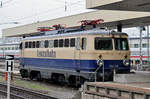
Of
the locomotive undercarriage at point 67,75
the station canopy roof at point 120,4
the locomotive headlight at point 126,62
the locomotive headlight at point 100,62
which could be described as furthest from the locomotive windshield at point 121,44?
the station canopy roof at point 120,4

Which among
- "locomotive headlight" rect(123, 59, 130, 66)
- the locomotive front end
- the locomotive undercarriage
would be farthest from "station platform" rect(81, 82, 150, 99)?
"locomotive headlight" rect(123, 59, 130, 66)

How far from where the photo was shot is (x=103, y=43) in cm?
1788

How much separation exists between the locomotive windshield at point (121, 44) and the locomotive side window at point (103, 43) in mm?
402

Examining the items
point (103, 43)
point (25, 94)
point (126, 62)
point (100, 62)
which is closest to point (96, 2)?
point (103, 43)

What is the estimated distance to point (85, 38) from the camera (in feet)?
58.4

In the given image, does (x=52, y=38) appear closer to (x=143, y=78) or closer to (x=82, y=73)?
(x=82, y=73)

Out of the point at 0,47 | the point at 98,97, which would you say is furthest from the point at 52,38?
the point at 0,47

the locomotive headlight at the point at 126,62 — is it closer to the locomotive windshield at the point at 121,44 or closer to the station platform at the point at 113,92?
the locomotive windshield at the point at 121,44

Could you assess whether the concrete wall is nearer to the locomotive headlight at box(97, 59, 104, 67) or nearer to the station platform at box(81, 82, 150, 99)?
the locomotive headlight at box(97, 59, 104, 67)

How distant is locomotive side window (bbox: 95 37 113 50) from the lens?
58.2 ft

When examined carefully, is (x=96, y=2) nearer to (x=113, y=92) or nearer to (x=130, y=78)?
(x=130, y=78)

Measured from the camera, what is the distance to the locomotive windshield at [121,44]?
18156 millimetres

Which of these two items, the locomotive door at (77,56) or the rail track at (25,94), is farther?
the locomotive door at (77,56)

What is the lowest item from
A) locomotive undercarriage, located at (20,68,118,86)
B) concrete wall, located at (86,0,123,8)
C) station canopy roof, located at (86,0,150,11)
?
locomotive undercarriage, located at (20,68,118,86)
